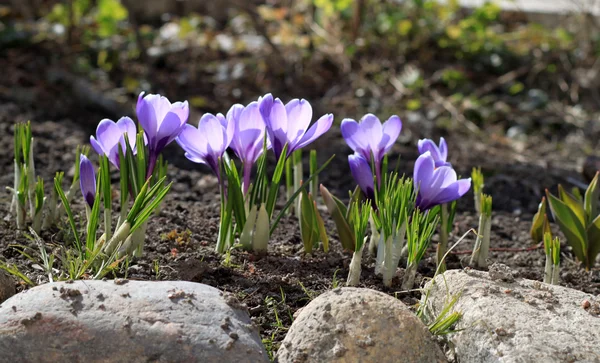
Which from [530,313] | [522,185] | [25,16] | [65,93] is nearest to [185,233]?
[530,313]

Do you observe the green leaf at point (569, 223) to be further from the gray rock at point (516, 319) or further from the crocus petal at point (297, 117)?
the crocus petal at point (297, 117)

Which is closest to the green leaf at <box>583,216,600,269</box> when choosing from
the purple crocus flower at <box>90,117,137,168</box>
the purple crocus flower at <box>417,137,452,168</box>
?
the purple crocus flower at <box>417,137,452,168</box>

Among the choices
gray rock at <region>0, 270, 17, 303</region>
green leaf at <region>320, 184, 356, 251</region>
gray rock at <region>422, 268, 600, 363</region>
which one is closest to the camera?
gray rock at <region>422, 268, 600, 363</region>

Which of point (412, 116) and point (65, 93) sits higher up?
point (65, 93)

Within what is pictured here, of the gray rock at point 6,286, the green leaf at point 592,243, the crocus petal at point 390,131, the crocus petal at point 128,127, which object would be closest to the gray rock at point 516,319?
the crocus petal at point 390,131

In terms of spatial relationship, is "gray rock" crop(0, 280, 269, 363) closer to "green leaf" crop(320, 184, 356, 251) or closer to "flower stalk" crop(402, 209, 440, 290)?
"flower stalk" crop(402, 209, 440, 290)

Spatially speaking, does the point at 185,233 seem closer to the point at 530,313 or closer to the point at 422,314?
the point at 422,314
